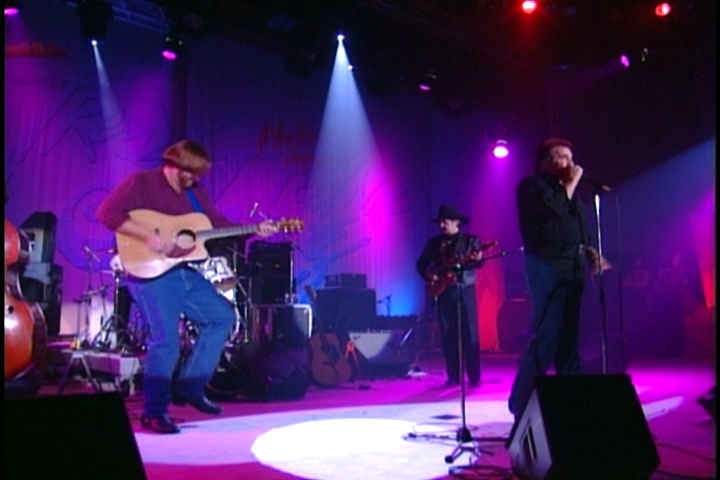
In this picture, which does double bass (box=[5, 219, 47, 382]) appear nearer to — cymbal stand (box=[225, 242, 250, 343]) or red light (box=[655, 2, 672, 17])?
cymbal stand (box=[225, 242, 250, 343])

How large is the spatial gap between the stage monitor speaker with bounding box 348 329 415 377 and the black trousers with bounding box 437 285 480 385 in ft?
3.47

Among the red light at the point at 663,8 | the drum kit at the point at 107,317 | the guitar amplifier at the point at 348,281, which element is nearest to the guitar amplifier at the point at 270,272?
the drum kit at the point at 107,317

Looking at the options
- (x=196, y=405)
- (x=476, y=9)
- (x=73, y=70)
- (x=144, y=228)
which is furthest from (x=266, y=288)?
(x=476, y=9)

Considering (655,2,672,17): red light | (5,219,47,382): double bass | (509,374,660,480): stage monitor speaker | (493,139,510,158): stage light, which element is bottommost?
(509,374,660,480): stage monitor speaker

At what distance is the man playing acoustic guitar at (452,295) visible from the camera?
706 cm

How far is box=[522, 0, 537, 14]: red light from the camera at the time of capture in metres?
9.20

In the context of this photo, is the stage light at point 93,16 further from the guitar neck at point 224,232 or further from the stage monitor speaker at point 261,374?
the guitar neck at point 224,232

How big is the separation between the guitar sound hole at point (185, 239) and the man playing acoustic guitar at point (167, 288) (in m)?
0.04

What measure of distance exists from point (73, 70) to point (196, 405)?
6268 mm

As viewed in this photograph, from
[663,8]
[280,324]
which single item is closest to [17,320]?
[280,324]

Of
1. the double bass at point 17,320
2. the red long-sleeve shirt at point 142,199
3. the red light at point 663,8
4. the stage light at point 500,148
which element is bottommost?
the double bass at point 17,320

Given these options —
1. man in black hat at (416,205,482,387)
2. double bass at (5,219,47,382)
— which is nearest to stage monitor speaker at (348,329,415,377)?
man in black hat at (416,205,482,387)

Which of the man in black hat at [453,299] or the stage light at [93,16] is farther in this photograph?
the stage light at [93,16]

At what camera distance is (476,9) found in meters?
9.72
